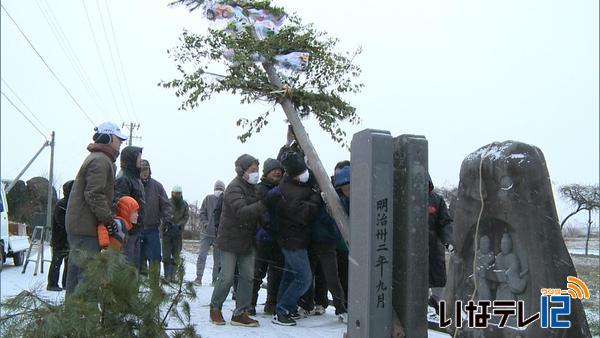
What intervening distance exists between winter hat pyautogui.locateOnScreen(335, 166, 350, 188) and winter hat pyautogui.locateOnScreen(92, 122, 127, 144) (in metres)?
2.14

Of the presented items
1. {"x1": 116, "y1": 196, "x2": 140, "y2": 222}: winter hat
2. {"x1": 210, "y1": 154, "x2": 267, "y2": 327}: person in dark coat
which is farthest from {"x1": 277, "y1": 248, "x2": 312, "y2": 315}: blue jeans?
{"x1": 116, "y1": 196, "x2": 140, "y2": 222}: winter hat

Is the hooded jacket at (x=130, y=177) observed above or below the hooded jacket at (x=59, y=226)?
above

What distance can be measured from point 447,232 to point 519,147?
204cm

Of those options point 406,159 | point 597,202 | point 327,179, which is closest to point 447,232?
point 327,179

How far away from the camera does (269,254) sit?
607 centimetres

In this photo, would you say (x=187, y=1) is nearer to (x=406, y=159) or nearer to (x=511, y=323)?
(x=406, y=159)

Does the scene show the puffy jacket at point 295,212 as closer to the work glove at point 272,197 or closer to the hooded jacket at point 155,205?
the work glove at point 272,197

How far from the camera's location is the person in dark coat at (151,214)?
22.3 feet

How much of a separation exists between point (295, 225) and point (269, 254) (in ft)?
2.93

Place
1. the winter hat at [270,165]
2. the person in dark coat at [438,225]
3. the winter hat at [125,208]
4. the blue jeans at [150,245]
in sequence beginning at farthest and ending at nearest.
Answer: the blue jeans at [150,245]
the winter hat at [270,165]
the person in dark coat at [438,225]
the winter hat at [125,208]

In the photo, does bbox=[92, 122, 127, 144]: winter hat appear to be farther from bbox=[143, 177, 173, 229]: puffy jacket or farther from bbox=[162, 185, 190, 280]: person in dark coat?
bbox=[162, 185, 190, 280]: person in dark coat

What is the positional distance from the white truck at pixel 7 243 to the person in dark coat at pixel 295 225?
22.2 ft

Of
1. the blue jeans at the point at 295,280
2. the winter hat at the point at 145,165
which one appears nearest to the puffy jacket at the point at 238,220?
the blue jeans at the point at 295,280

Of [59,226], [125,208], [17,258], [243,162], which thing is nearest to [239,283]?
[243,162]
